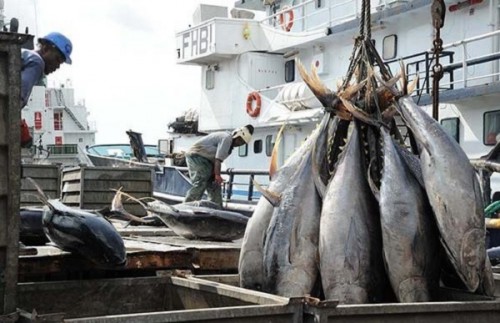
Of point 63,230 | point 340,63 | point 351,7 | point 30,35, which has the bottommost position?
point 63,230

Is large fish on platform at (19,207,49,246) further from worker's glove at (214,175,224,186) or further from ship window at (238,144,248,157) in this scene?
ship window at (238,144,248,157)

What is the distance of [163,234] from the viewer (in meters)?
7.34

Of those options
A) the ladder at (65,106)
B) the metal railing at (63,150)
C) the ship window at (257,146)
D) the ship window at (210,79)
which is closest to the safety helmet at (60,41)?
the ship window at (257,146)

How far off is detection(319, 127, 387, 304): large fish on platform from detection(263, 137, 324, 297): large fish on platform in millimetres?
113

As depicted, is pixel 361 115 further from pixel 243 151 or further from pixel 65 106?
pixel 65 106

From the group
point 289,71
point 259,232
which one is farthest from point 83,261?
point 289,71

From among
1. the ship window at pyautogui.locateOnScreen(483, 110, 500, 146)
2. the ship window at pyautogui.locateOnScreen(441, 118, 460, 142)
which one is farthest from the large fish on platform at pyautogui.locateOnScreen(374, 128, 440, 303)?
the ship window at pyautogui.locateOnScreen(441, 118, 460, 142)

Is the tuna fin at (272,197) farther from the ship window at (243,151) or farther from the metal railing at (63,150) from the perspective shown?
the metal railing at (63,150)

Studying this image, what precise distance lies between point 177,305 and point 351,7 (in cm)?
1412

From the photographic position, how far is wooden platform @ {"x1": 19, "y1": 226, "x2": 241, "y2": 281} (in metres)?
4.50

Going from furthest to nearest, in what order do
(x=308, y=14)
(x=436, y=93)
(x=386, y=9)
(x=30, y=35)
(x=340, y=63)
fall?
1. (x=308, y=14)
2. (x=340, y=63)
3. (x=386, y=9)
4. (x=436, y=93)
5. (x=30, y=35)

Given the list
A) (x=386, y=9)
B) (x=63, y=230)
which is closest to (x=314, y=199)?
(x=63, y=230)

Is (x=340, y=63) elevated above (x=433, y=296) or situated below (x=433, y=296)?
above

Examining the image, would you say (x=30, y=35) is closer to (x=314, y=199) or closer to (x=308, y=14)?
(x=314, y=199)
